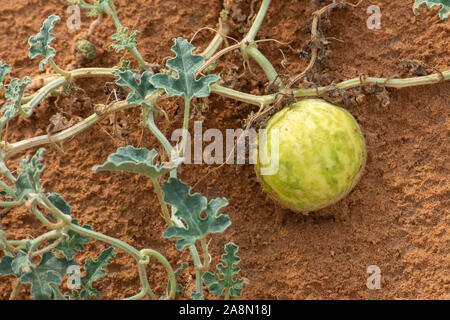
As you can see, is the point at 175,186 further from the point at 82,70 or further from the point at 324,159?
the point at 82,70

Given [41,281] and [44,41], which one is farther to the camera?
[44,41]

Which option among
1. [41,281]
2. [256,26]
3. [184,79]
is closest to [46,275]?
[41,281]

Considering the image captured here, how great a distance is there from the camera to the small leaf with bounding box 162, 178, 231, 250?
211 cm

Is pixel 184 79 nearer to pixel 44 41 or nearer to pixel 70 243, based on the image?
pixel 44 41

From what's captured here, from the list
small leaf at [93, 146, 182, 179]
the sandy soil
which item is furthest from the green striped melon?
small leaf at [93, 146, 182, 179]

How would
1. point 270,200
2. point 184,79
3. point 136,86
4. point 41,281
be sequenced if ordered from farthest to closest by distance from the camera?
1. point 270,200
2. point 136,86
3. point 184,79
4. point 41,281

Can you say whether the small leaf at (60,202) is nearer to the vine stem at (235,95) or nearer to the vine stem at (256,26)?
the vine stem at (235,95)

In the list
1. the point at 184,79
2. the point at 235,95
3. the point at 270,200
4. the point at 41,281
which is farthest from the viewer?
the point at 270,200

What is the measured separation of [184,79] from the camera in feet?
7.56

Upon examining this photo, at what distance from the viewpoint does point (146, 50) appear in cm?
297

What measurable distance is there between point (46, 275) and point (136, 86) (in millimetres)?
816

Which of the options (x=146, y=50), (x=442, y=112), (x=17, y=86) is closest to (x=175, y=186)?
(x=17, y=86)

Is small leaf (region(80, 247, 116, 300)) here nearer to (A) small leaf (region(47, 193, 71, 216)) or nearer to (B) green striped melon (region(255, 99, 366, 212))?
(A) small leaf (region(47, 193, 71, 216))

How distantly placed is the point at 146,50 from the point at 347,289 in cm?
150
